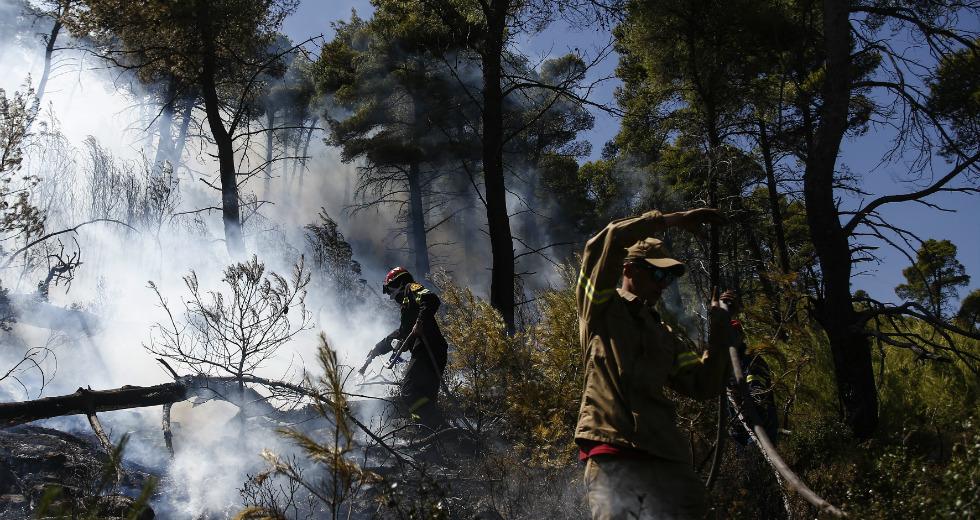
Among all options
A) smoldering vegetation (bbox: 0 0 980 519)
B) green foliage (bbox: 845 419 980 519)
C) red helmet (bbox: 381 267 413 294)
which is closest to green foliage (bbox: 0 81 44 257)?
smoldering vegetation (bbox: 0 0 980 519)

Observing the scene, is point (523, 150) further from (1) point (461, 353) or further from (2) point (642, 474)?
(2) point (642, 474)

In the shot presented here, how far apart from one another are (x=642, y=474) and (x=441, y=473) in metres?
3.74

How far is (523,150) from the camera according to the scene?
23781mm

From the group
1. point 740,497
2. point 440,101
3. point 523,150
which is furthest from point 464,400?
point 523,150

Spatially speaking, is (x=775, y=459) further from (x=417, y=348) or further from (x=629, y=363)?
(x=417, y=348)

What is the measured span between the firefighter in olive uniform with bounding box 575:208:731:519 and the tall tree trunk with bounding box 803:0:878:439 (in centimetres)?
349

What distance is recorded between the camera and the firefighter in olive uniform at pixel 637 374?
2.95 metres

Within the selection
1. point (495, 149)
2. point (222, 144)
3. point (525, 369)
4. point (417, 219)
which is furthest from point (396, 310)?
point (525, 369)

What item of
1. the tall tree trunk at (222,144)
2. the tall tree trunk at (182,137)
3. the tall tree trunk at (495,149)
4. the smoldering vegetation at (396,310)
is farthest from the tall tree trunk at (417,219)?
the tall tree trunk at (495,149)

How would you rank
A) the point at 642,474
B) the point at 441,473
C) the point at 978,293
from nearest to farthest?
the point at 642,474 → the point at 441,473 → the point at 978,293

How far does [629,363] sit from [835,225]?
3.98 metres

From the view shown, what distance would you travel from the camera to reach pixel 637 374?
3.06 meters

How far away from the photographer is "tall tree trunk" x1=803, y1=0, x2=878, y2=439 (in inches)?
245

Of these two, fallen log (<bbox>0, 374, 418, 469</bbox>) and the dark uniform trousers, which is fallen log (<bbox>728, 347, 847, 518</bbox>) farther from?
the dark uniform trousers
